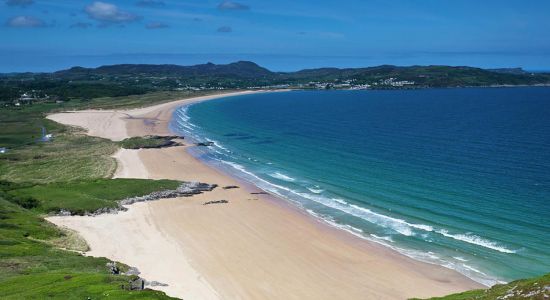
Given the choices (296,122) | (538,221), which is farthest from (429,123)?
(538,221)

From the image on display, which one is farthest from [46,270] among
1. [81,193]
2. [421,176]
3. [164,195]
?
[421,176]

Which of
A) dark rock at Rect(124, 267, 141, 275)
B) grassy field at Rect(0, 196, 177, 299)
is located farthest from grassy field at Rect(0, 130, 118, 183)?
dark rock at Rect(124, 267, 141, 275)

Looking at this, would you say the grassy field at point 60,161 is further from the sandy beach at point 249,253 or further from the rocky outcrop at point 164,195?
the sandy beach at point 249,253

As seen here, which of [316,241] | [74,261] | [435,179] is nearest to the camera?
[74,261]

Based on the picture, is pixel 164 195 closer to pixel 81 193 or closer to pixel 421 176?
pixel 81 193

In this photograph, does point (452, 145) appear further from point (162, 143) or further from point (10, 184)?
point (10, 184)

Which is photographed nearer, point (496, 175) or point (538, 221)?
point (538, 221)

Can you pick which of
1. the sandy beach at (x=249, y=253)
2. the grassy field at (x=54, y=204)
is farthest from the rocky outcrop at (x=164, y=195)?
the sandy beach at (x=249, y=253)

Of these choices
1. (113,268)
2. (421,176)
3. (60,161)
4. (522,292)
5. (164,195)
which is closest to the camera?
(522,292)
